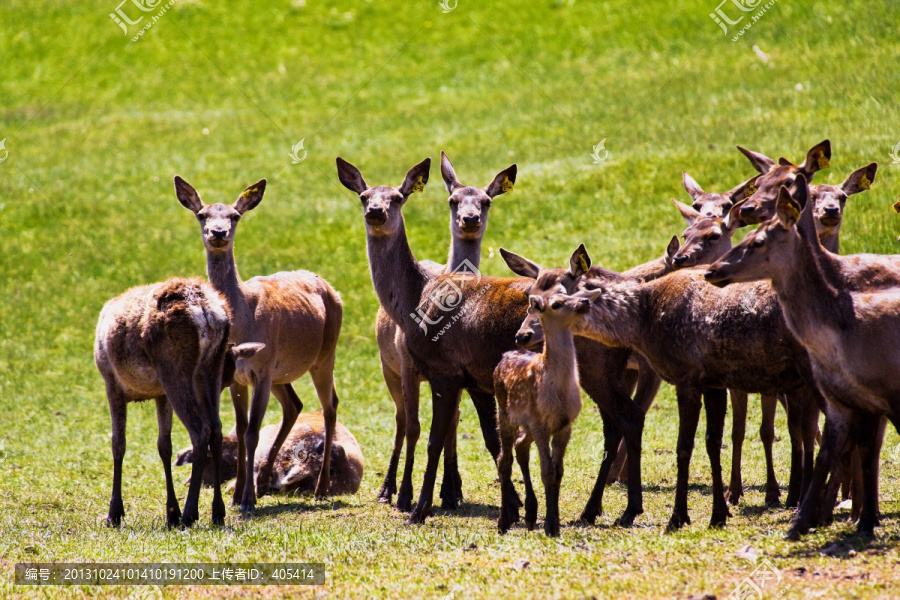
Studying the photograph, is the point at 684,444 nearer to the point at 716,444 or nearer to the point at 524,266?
the point at 716,444

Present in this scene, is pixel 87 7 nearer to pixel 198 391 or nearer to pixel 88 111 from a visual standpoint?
pixel 88 111

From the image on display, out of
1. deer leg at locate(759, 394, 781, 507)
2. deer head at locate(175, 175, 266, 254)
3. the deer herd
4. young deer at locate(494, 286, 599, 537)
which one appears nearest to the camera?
the deer herd

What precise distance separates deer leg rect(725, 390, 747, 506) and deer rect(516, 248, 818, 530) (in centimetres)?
124

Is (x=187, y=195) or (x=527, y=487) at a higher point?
(x=187, y=195)

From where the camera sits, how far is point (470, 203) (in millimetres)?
12719

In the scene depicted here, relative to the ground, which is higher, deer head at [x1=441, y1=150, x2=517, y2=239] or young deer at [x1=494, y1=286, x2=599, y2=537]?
deer head at [x1=441, y1=150, x2=517, y2=239]

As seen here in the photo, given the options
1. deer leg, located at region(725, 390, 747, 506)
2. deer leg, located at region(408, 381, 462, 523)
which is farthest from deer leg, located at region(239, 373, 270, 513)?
deer leg, located at region(725, 390, 747, 506)

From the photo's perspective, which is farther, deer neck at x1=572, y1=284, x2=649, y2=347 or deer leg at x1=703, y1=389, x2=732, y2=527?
deer neck at x1=572, y1=284, x2=649, y2=347

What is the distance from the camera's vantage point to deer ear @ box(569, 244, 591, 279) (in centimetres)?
917

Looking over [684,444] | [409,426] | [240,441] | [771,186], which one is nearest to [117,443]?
[240,441]

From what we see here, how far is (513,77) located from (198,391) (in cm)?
2619

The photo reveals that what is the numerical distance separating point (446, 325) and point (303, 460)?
3.55 metres

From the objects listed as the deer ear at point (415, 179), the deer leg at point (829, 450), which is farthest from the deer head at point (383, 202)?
the deer leg at point (829, 450)

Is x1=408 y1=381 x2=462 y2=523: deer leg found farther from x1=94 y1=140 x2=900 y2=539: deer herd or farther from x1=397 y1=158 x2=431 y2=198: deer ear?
x1=397 y1=158 x2=431 y2=198: deer ear
